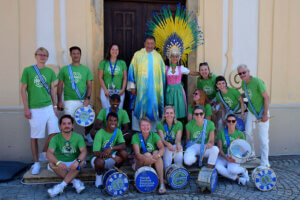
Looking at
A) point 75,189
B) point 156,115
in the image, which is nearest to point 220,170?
point 156,115

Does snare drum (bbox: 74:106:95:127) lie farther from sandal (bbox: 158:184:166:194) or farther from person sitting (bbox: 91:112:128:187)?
sandal (bbox: 158:184:166:194)

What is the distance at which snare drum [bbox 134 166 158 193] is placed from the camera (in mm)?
3576

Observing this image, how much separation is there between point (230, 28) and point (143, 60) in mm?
1862

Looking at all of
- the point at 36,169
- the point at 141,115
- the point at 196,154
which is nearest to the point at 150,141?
the point at 196,154

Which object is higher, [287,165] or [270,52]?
[270,52]

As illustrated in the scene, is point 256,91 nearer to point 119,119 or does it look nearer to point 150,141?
point 150,141

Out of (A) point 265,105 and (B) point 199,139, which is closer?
(B) point 199,139

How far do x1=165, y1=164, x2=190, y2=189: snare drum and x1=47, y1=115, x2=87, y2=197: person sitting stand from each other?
3.57ft

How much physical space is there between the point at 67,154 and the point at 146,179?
42.0 inches

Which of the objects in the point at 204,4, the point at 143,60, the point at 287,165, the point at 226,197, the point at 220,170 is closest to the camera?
the point at 226,197

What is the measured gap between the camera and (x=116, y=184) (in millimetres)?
3541

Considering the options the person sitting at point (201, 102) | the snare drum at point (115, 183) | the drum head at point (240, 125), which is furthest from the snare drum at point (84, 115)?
the drum head at point (240, 125)

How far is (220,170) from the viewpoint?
13.1 ft

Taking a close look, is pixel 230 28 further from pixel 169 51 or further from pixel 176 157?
pixel 176 157
